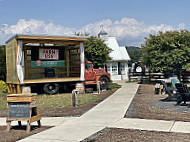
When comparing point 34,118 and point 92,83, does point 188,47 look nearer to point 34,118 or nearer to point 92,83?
point 92,83

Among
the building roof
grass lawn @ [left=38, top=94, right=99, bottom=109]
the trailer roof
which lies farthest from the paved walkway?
the building roof

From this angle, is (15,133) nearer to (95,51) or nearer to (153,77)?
(95,51)

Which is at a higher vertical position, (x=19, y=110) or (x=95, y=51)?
(x=95, y=51)

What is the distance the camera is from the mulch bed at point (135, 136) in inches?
253

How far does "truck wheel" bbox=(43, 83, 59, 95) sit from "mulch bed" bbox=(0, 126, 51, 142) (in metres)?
10.3

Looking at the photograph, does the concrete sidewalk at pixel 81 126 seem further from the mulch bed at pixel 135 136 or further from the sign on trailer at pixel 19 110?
the sign on trailer at pixel 19 110

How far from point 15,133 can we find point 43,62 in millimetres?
13722

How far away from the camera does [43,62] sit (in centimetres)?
2112

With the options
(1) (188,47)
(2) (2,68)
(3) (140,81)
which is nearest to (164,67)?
(1) (188,47)

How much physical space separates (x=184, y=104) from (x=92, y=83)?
32.1 ft

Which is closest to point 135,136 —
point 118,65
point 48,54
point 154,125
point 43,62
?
point 154,125

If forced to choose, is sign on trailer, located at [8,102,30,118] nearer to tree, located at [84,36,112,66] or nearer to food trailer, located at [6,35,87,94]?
food trailer, located at [6,35,87,94]

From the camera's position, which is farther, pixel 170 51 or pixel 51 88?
pixel 170 51

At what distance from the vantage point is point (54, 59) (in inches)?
849
